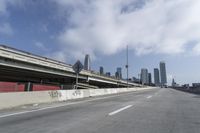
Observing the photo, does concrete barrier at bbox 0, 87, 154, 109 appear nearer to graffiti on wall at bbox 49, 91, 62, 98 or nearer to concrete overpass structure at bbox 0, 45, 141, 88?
graffiti on wall at bbox 49, 91, 62, 98

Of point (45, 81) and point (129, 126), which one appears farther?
point (45, 81)

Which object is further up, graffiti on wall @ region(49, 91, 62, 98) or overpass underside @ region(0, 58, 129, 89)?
overpass underside @ region(0, 58, 129, 89)

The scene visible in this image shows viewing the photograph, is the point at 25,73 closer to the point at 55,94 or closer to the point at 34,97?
the point at 55,94

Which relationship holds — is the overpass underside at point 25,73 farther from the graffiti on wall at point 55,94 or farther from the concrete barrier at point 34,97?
the graffiti on wall at point 55,94

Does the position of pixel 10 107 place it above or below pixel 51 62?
below

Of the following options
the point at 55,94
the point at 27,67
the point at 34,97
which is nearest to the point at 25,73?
the point at 27,67

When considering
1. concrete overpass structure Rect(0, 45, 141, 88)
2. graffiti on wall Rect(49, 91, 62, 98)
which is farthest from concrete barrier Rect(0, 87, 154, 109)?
concrete overpass structure Rect(0, 45, 141, 88)

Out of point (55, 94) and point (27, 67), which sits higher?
point (27, 67)

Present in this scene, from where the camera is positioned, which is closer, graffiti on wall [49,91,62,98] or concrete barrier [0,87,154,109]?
concrete barrier [0,87,154,109]

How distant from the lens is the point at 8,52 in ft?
105

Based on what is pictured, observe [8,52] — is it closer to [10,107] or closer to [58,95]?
[58,95]

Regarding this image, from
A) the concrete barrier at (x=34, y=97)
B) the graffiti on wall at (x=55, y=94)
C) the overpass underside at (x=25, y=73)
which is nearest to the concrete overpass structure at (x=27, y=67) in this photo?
the overpass underside at (x=25, y=73)

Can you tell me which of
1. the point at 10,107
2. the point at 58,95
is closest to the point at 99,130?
the point at 10,107

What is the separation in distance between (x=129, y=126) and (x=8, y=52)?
2764 cm
